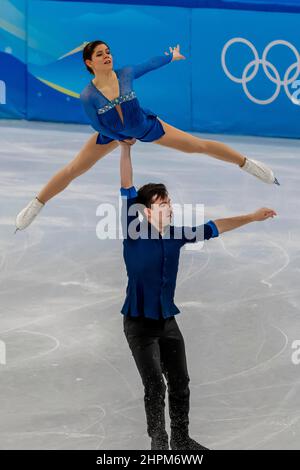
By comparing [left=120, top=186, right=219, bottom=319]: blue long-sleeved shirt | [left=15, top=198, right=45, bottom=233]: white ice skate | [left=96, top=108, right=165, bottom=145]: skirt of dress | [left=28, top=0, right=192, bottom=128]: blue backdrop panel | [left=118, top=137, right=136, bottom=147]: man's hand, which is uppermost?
[left=28, top=0, right=192, bottom=128]: blue backdrop panel

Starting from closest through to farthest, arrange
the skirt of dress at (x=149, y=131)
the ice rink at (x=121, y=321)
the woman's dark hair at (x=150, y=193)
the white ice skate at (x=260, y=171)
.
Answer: the woman's dark hair at (x=150, y=193) → the skirt of dress at (x=149, y=131) → the white ice skate at (x=260, y=171) → the ice rink at (x=121, y=321)

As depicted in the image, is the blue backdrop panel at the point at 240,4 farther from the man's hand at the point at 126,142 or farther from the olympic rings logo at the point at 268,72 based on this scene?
the man's hand at the point at 126,142

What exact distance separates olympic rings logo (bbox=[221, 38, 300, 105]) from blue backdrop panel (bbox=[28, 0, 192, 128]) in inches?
32.3

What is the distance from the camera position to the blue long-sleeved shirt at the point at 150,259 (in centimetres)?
663

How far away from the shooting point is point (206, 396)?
829cm

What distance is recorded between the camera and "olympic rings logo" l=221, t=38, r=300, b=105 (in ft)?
58.3

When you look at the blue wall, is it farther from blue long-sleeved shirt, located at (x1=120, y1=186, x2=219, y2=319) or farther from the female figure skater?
blue long-sleeved shirt, located at (x1=120, y1=186, x2=219, y2=319)

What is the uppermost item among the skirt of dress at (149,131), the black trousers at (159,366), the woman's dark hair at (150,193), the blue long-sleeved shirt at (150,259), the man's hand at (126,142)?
the skirt of dress at (149,131)

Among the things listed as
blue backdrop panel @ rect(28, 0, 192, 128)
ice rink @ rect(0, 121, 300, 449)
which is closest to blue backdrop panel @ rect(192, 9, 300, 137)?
blue backdrop panel @ rect(28, 0, 192, 128)

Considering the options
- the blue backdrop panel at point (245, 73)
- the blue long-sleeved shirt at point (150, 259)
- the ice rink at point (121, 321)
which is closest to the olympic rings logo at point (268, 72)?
the blue backdrop panel at point (245, 73)

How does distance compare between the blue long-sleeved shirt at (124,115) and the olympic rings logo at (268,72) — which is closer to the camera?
the blue long-sleeved shirt at (124,115)

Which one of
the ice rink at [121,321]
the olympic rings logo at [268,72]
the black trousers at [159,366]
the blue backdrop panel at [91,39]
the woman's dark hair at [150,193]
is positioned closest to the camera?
the woman's dark hair at [150,193]

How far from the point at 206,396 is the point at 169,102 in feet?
35.8

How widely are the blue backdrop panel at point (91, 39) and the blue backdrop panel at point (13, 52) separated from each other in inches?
5.6
